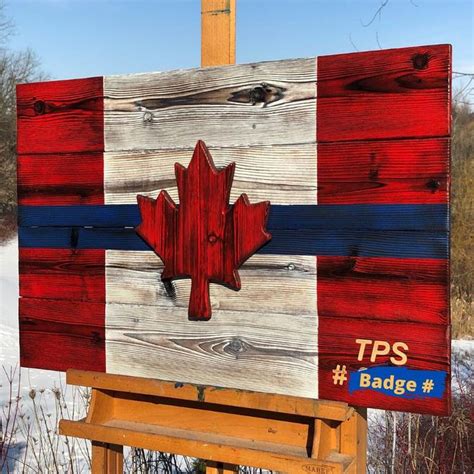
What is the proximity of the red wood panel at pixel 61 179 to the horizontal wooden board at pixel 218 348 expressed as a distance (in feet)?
1.40

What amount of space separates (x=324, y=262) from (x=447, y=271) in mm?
363

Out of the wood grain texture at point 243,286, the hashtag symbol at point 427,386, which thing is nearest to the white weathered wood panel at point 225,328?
the wood grain texture at point 243,286

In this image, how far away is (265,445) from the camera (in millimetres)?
2275

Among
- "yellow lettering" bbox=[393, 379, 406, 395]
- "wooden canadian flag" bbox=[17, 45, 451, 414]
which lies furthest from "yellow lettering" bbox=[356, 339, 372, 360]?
"yellow lettering" bbox=[393, 379, 406, 395]

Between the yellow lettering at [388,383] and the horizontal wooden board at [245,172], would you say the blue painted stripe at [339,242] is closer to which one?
the horizontal wooden board at [245,172]

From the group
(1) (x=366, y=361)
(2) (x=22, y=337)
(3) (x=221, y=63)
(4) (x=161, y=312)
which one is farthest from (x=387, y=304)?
(2) (x=22, y=337)

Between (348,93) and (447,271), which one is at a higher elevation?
(348,93)

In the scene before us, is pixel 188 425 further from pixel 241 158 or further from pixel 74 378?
pixel 241 158

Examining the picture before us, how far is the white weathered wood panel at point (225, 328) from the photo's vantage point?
2191 millimetres

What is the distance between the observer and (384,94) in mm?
2053

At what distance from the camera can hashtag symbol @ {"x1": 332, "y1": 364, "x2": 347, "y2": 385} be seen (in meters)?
2.13

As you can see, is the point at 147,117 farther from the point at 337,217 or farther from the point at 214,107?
the point at 337,217

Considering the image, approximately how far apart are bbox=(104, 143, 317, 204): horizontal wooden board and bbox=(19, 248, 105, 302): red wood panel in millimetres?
264

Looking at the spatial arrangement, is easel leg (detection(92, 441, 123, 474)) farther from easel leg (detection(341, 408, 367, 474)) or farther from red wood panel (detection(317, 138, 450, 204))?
red wood panel (detection(317, 138, 450, 204))
